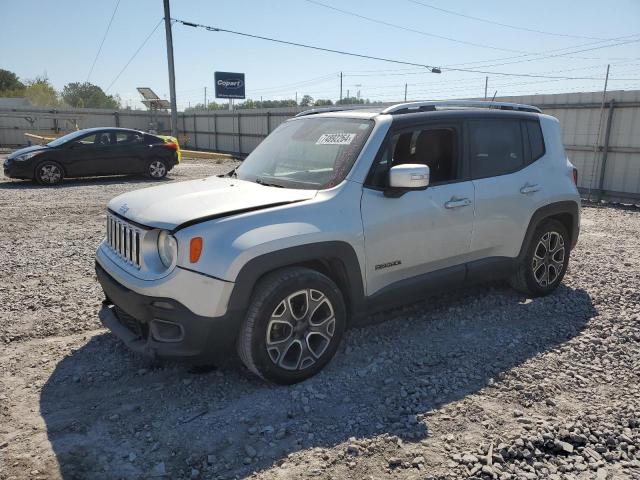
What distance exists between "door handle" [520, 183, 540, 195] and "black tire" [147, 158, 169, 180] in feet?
41.4

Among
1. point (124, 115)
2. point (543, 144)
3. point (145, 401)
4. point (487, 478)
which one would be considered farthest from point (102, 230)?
point (124, 115)

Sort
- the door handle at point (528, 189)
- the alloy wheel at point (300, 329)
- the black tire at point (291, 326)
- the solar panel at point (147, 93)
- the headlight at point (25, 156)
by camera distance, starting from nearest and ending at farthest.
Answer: the black tire at point (291, 326)
the alloy wheel at point (300, 329)
the door handle at point (528, 189)
the headlight at point (25, 156)
the solar panel at point (147, 93)

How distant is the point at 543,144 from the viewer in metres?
5.12

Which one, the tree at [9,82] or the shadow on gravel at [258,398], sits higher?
the tree at [9,82]

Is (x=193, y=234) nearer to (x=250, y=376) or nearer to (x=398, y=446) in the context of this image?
(x=250, y=376)

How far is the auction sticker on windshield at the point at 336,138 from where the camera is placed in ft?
13.1

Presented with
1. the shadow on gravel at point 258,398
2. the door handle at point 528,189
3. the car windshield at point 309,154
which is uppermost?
the car windshield at point 309,154

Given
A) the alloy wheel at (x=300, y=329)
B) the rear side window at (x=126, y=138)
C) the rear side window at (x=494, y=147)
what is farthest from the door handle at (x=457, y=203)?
the rear side window at (x=126, y=138)

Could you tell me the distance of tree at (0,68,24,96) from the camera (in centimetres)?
7156

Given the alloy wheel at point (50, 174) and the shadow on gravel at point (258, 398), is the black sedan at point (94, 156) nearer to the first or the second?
the alloy wheel at point (50, 174)

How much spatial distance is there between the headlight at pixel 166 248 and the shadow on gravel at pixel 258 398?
2.99 ft

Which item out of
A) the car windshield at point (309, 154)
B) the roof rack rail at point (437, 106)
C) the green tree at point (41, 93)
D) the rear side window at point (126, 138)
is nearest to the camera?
the car windshield at point (309, 154)

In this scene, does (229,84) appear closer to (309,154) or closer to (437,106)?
(437,106)

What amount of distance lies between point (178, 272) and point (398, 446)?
1.63m
